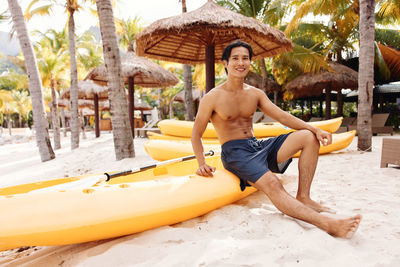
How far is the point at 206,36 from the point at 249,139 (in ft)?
12.9

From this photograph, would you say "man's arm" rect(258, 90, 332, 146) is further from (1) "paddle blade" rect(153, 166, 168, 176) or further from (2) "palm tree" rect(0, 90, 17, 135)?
(2) "palm tree" rect(0, 90, 17, 135)

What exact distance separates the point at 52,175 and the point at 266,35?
4.97 m

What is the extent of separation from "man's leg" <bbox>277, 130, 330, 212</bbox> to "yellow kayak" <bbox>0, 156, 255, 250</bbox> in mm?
496

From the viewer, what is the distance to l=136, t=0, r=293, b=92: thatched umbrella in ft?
14.7

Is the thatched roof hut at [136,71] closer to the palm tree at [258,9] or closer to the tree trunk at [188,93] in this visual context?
the tree trunk at [188,93]

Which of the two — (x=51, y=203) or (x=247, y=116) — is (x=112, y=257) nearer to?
(x=51, y=203)

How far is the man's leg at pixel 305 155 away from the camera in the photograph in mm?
1793

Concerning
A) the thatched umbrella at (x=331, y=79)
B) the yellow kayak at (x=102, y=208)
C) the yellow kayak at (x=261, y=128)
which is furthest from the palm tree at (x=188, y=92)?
the yellow kayak at (x=102, y=208)

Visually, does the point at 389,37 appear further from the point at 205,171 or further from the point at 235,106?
the point at 205,171

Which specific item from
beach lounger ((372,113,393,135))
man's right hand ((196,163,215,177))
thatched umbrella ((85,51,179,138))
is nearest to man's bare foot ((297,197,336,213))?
man's right hand ((196,163,215,177))

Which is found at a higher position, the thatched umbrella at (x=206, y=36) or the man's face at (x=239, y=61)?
the thatched umbrella at (x=206, y=36)

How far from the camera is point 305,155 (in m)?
1.81

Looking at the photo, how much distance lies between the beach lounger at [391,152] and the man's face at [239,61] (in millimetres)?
2422

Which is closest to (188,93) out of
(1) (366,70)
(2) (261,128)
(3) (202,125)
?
(2) (261,128)
